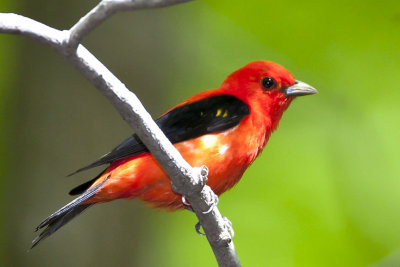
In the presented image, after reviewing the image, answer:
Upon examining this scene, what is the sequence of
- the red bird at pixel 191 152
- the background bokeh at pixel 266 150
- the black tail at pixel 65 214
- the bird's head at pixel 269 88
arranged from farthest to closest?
the background bokeh at pixel 266 150
the bird's head at pixel 269 88
the red bird at pixel 191 152
the black tail at pixel 65 214

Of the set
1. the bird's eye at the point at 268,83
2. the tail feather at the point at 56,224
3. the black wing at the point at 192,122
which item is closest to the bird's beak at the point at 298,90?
the bird's eye at the point at 268,83

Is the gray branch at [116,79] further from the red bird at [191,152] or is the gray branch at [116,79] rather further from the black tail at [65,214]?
the black tail at [65,214]

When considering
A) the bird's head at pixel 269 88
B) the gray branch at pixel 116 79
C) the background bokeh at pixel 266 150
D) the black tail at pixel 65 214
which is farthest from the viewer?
the background bokeh at pixel 266 150

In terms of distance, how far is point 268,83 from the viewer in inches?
180

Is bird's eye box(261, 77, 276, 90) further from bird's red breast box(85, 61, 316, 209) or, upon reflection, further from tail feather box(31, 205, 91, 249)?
tail feather box(31, 205, 91, 249)

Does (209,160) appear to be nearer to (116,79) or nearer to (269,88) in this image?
(269,88)

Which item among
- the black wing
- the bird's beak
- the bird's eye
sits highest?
the bird's eye

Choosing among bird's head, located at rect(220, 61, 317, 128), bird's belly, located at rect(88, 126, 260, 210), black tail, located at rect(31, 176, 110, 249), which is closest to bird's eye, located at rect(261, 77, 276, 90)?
bird's head, located at rect(220, 61, 317, 128)

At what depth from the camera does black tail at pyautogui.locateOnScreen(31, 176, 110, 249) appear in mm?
3664

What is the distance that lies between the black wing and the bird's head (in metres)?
0.22

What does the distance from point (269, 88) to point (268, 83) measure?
1.5 inches

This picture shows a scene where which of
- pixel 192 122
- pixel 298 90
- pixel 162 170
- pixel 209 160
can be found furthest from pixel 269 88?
pixel 162 170

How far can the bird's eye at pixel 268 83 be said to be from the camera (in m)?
4.58

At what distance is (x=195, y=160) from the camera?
12.9 feet
